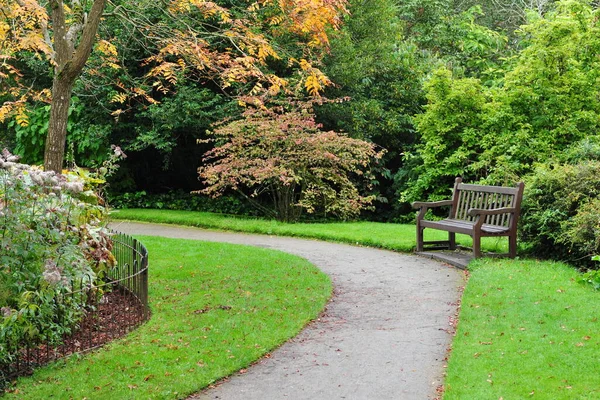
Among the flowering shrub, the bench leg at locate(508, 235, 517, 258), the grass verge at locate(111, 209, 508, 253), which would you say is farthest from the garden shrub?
the flowering shrub

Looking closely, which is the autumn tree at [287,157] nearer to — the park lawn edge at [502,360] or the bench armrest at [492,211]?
the bench armrest at [492,211]

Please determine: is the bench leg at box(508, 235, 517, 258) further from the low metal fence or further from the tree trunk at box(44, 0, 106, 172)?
the tree trunk at box(44, 0, 106, 172)

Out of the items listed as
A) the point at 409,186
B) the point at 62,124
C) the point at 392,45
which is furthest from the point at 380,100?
the point at 62,124

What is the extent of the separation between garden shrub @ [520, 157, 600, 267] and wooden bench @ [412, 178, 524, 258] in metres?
0.33

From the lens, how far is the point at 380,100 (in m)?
20.0

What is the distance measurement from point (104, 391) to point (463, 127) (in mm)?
13666

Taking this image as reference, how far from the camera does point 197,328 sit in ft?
22.4

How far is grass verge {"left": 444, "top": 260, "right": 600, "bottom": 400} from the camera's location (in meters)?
5.10

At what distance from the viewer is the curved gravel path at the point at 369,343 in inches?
209

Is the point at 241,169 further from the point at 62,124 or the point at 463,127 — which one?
the point at 62,124

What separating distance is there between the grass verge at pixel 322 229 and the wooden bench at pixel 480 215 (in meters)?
0.60

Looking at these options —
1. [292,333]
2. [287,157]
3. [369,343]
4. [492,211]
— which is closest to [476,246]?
[492,211]

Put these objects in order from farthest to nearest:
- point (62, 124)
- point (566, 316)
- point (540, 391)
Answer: point (62, 124) < point (566, 316) < point (540, 391)

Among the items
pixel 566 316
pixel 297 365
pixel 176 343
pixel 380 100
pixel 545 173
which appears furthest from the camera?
pixel 380 100
